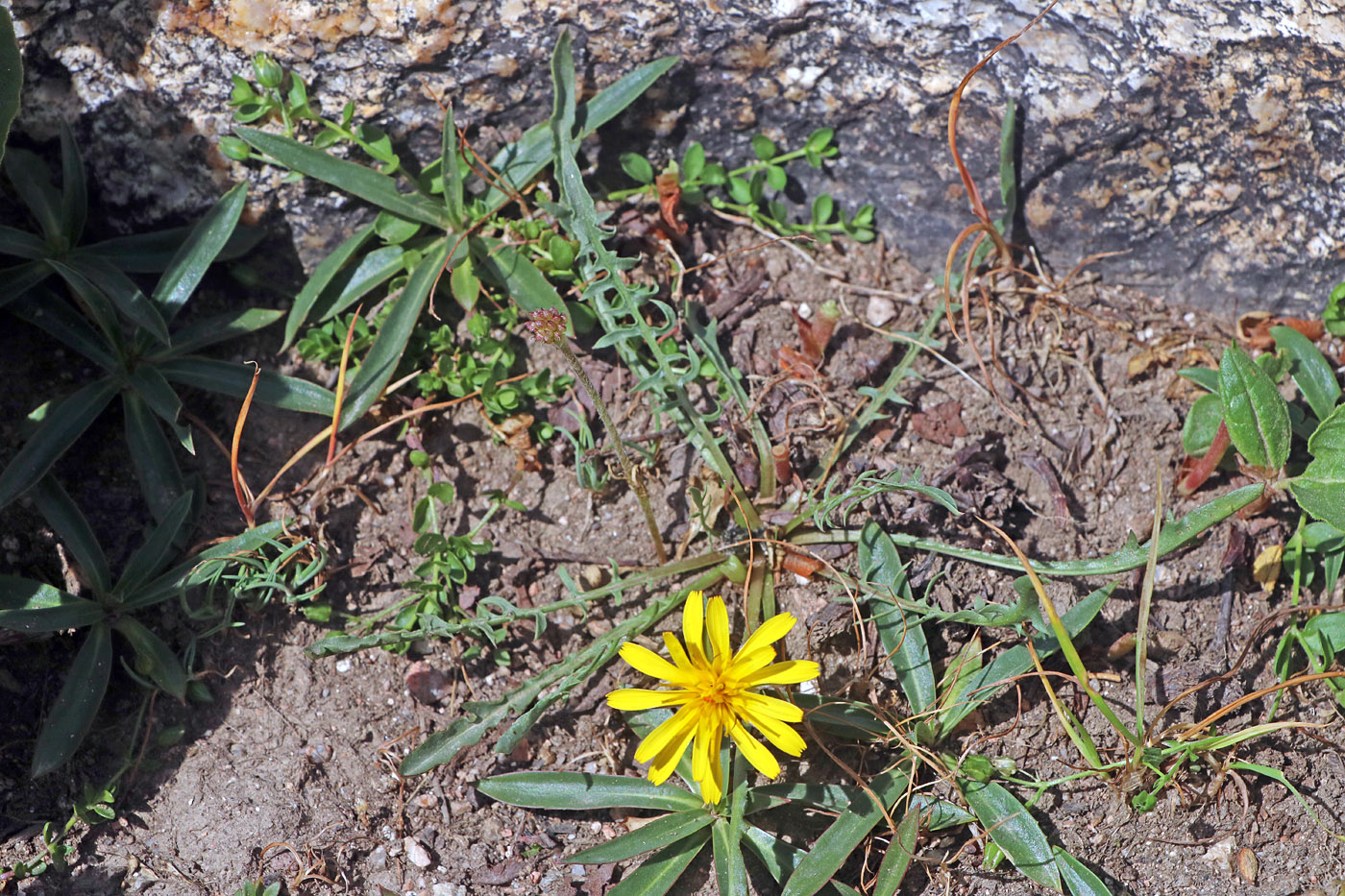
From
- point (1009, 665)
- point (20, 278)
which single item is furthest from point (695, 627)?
point (20, 278)

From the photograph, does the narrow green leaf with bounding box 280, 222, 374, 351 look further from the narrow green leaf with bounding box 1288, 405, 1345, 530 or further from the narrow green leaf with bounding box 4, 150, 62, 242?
the narrow green leaf with bounding box 1288, 405, 1345, 530

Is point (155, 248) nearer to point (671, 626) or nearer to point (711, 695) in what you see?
point (671, 626)

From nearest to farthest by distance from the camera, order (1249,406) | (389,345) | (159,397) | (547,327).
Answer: (547,327) → (1249,406) → (159,397) → (389,345)

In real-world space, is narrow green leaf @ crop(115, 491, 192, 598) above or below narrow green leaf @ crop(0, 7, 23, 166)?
below

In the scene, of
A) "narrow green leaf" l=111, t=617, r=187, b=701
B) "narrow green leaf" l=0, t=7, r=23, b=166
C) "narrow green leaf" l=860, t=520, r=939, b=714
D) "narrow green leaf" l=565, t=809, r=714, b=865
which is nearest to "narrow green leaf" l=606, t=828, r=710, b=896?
"narrow green leaf" l=565, t=809, r=714, b=865

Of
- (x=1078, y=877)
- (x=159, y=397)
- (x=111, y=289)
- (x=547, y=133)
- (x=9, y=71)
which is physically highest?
(x=9, y=71)

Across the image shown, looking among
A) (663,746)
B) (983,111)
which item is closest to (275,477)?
(663,746)
